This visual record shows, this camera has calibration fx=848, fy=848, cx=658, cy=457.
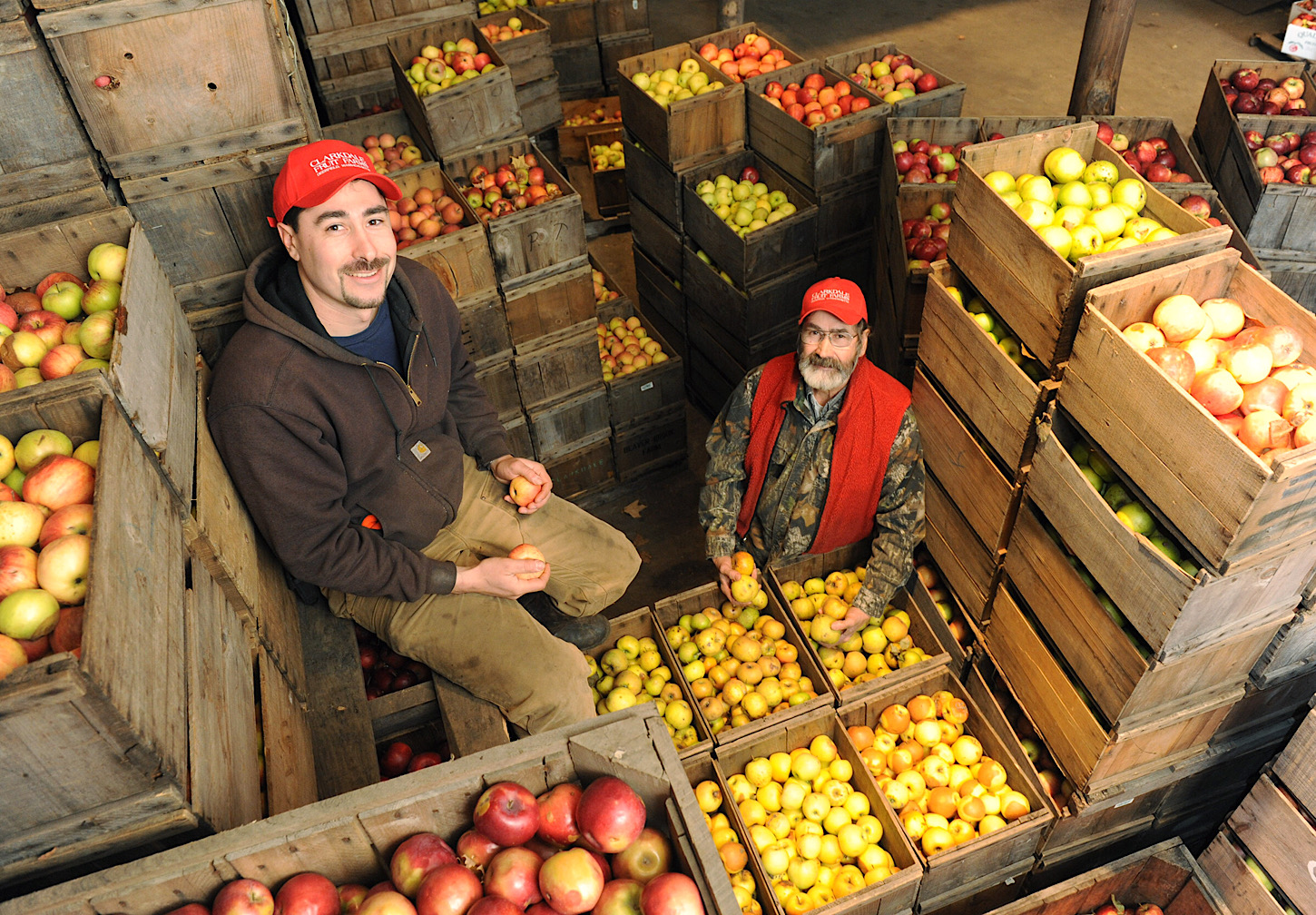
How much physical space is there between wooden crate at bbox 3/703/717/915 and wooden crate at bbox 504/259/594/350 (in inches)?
123

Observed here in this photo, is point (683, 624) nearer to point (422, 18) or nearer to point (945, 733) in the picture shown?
point (945, 733)

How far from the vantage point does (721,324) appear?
553cm

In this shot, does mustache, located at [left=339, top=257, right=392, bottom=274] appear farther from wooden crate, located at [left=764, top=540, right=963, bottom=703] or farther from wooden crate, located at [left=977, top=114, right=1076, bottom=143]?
wooden crate, located at [left=977, top=114, right=1076, bottom=143]

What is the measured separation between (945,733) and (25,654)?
3.07m

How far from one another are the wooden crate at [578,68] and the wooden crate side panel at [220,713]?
24.1 feet

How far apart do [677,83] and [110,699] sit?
17.7 ft

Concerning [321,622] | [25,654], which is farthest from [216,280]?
[25,654]

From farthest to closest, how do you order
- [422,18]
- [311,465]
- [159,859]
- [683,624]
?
1. [422,18]
2. [683,624]
3. [311,465]
4. [159,859]

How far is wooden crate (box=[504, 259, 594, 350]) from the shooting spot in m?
4.55

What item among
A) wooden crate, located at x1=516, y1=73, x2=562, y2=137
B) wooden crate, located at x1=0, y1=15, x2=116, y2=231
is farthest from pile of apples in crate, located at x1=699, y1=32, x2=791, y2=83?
wooden crate, located at x1=0, y1=15, x2=116, y2=231

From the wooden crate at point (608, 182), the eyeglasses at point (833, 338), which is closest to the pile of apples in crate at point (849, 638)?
the eyeglasses at point (833, 338)

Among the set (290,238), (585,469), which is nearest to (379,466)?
(290,238)

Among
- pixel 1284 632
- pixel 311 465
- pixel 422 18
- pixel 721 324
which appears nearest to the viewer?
pixel 311 465

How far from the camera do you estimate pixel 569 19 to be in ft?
26.8
